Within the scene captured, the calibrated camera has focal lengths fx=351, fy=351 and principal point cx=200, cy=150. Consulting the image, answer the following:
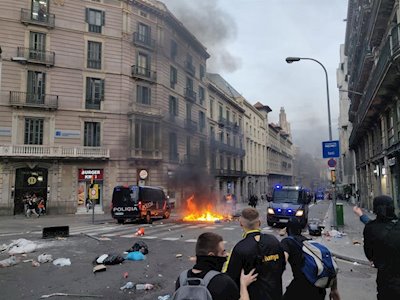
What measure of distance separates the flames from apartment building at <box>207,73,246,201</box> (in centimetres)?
1387

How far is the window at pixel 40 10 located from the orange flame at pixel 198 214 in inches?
755

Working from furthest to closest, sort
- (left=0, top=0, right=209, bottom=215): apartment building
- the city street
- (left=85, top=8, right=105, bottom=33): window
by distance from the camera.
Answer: (left=85, top=8, right=105, bottom=33): window → (left=0, top=0, right=209, bottom=215): apartment building → the city street

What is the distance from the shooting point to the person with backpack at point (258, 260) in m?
3.01

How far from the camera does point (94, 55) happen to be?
30.9m

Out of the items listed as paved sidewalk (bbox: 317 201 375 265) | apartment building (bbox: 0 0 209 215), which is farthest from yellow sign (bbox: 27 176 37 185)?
paved sidewalk (bbox: 317 201 375 265)

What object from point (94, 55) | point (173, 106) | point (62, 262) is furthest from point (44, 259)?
point (173, 106)

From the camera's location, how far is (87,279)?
Result: 7.54 m

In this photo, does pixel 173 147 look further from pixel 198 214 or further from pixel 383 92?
pixel 383 92

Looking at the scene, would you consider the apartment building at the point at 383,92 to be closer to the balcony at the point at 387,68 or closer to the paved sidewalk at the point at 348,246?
the balcony at the point at 387,68

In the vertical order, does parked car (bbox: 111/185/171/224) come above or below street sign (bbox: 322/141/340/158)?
below

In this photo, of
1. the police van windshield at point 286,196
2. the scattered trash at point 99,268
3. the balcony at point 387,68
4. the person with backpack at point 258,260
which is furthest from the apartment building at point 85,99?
the person with backpack at point 258,260

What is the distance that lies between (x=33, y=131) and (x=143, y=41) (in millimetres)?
12925

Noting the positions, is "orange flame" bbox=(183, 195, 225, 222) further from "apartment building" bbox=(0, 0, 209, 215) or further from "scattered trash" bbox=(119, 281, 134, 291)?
"scattered trash" bbox=(119, 281, 134, 291)

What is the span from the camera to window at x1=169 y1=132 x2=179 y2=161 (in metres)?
33.8
